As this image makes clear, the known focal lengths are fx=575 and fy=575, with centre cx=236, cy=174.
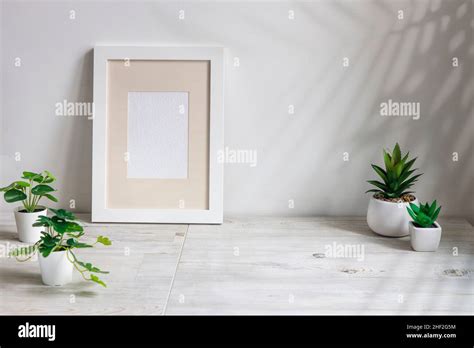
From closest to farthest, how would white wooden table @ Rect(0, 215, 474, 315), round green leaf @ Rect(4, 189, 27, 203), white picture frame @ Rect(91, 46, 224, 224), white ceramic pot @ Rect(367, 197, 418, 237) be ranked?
white wooden table @ Rect(0, 215, 474, 315)
round green leaf @ Rect(4, 189, 27, 203)
white ceramic pot @ Rect(367, 197, 418, 237)
white picture frame @ Rect(91, 46, 224, 224)

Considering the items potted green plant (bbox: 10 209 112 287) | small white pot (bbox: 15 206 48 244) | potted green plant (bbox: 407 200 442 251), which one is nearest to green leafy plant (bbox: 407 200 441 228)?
potted green plant (bbox: 407 200 442 251)

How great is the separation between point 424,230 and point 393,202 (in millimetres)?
137

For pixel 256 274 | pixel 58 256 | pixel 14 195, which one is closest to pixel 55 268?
pixel 58 256

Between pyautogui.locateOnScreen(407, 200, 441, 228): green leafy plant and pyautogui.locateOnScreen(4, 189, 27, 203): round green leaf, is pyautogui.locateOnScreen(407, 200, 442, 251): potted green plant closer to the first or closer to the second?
pyautogui.locateOnScreen(407, 200, 441, 228): green leafy plant

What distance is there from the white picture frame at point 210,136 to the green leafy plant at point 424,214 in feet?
1.80

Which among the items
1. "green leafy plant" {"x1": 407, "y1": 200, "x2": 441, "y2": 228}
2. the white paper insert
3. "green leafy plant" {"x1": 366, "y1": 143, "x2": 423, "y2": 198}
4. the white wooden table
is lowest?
the white wooden table

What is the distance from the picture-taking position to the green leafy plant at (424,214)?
4.80 feet

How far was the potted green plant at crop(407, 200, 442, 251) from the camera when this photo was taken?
57.2 inches

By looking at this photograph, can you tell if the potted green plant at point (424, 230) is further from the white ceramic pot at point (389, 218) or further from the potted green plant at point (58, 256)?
the potted green plant at point (58, 256)

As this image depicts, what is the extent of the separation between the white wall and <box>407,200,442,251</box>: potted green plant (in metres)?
0.31

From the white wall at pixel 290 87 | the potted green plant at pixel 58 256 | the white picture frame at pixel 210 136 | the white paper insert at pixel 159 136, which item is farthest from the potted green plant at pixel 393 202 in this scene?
the potted green plant at pixel 58 256

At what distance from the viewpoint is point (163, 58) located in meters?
1.70
